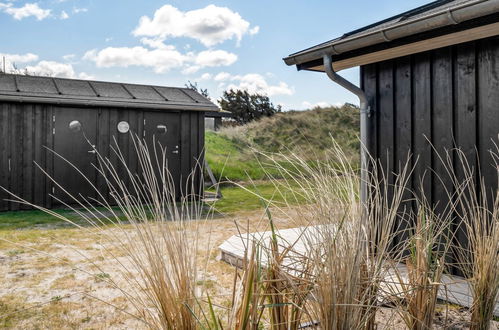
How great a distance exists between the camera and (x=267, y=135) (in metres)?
12.7

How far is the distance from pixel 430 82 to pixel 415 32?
63 centimetres

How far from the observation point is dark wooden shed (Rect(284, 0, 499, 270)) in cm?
249

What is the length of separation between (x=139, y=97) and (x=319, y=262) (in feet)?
22.9

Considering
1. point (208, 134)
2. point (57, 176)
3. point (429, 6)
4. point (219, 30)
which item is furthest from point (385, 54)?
point (219, 30)

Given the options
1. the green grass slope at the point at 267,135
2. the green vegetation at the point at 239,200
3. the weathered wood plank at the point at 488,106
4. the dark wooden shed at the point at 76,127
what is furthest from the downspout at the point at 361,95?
the green grass slope at the point at 267,135

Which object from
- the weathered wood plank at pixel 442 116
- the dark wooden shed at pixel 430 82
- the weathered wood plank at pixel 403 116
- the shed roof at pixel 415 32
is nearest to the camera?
the shed roof at pixel 415 32

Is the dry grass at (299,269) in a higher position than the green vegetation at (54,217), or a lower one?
higher

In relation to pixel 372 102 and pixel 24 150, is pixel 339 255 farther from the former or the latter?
pixel 24 150

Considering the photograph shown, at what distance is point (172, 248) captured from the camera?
1.12 meters

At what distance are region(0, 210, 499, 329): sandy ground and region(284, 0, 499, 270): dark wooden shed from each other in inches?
44.2

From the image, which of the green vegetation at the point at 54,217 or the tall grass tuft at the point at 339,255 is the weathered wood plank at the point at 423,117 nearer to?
the green vegetation at the point at 54,217

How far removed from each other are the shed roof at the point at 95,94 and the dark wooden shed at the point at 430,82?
4.48 meters

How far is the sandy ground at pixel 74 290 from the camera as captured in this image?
206cm

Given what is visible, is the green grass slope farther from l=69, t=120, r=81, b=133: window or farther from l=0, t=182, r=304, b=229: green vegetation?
l=69, t=120, r=81, b=133: window
